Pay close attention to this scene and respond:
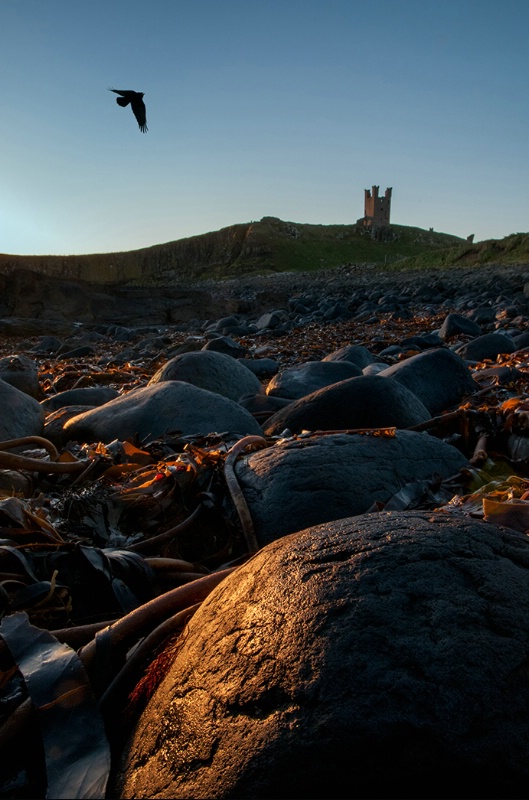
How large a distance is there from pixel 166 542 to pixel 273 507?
17.3 inches

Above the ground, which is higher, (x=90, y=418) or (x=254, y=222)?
(x=254, y=222)

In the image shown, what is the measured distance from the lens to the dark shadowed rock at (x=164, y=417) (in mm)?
4023

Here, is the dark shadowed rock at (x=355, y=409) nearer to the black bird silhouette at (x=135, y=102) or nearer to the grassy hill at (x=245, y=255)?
the black bird silhouette at (x=135, y=102)

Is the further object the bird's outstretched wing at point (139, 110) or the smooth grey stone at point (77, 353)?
the smooth grey stone at point (77, 353)

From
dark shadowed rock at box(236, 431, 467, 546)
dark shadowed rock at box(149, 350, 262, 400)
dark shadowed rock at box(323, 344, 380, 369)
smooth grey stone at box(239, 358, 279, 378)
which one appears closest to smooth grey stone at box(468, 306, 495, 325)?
dark shadowed rock at box(323, 344, 380, 369)

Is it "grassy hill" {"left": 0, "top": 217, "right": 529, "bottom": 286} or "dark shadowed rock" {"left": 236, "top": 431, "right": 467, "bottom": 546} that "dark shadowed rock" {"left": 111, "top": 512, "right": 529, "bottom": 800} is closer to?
"dark shadowed rock" {"left": 236, "top": 431, "right": 467, "bottom": 546}

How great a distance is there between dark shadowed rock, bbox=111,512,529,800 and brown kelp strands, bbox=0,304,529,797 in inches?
5.5

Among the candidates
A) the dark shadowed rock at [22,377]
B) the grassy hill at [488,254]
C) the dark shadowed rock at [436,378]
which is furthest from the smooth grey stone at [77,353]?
the grassy hill at [488,254]

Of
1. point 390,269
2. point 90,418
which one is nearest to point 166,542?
point 90,418

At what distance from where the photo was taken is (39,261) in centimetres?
5388

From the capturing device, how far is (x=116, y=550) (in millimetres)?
2066

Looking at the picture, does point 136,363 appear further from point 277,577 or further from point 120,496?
point 277,577

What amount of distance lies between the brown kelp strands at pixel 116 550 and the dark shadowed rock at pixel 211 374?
1.56 m

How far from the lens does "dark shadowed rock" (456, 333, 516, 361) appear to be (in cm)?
723
